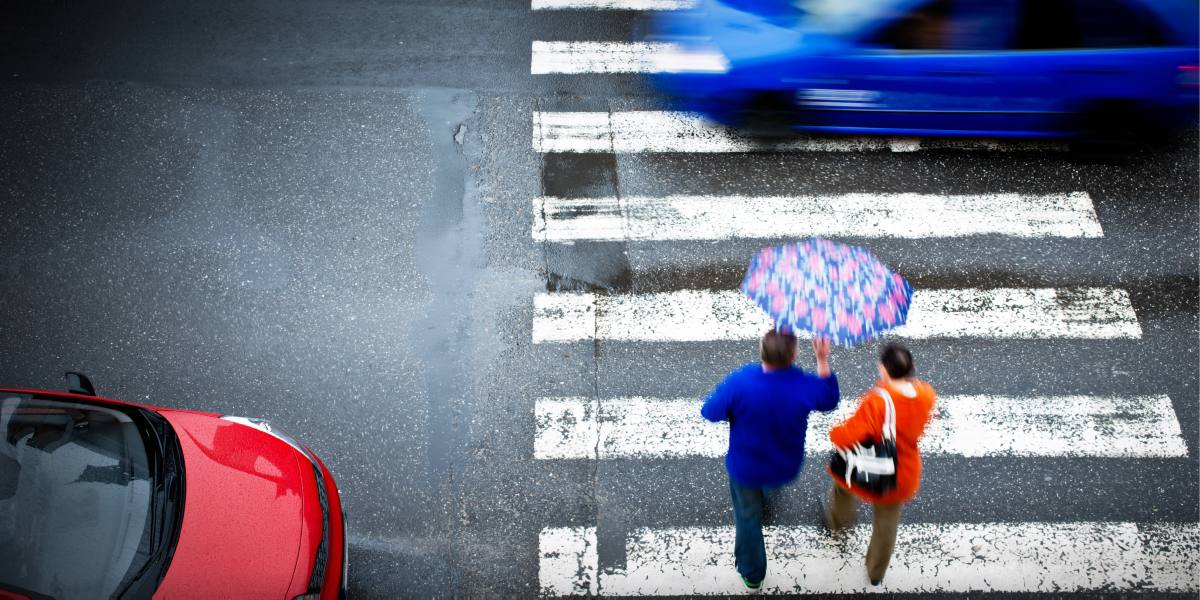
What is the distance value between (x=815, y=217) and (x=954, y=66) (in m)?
1.51

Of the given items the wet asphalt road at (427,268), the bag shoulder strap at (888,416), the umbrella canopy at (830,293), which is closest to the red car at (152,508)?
the wet asphalt road at (427,268)

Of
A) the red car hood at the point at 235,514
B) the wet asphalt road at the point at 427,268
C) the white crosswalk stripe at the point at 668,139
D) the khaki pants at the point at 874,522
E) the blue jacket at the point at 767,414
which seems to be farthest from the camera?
the white crosswalk stripe at the point at 668,139

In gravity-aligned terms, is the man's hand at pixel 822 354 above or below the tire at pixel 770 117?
below

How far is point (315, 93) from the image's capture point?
8086mm

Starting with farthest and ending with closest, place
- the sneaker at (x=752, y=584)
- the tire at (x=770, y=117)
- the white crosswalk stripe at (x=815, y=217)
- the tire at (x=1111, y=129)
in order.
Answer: the tire at (x=770, y=117)
the tire at (x=1111, y=129)
the white crosswalk stripe at (x=815, y=217)
the sneaker at (x=752, y=584)

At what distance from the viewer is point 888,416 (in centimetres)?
426

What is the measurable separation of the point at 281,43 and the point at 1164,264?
301 inches

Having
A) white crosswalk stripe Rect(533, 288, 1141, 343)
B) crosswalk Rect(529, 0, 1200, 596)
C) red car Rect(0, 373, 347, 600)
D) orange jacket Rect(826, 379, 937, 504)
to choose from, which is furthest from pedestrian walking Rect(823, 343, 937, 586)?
red car Rect(0, 373, 347, 600)

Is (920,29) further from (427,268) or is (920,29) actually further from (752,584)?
(752,584)

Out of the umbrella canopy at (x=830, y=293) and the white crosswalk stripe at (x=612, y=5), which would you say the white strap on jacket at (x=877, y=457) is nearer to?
the umbrella canopy at (x=830, y=293)

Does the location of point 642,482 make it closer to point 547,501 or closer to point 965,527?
point 547,501

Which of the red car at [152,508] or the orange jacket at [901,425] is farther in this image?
the red car at [152,508]

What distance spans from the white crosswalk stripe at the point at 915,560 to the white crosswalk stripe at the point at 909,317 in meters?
1.44

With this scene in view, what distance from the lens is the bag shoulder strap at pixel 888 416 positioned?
4.25 m
